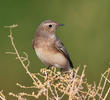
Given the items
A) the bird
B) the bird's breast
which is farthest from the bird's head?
the bird's breast

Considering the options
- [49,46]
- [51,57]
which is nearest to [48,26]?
[49,46]

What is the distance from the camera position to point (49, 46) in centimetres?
685

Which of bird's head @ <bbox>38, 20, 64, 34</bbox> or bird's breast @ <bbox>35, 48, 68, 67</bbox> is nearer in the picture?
bird's breast @ <bbox>35, 48, 68, 67</bbox>

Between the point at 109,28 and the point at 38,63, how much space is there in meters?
1.88

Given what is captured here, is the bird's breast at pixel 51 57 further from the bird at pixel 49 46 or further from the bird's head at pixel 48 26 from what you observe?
the bird's head at pixel 48 26

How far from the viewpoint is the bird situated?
6.80m

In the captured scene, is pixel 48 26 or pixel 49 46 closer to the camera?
pixel 49 46

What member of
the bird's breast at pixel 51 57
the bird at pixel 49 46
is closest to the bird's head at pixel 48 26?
the bird at pixel 49 46

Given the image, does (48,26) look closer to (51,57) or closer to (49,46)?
(49,46)

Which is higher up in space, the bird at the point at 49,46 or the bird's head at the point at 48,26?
the bird's head at the point at 48,26

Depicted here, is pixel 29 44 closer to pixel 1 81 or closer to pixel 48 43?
pixel 1 81

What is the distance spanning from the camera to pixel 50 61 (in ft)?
22.7

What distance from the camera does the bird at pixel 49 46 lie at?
6.80 meters

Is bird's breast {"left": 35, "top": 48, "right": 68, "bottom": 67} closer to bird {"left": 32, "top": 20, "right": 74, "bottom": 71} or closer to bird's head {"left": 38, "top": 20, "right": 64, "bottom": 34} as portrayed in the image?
bird {"left": 32, "top": 20, "right": 74, "bottom": 71}
